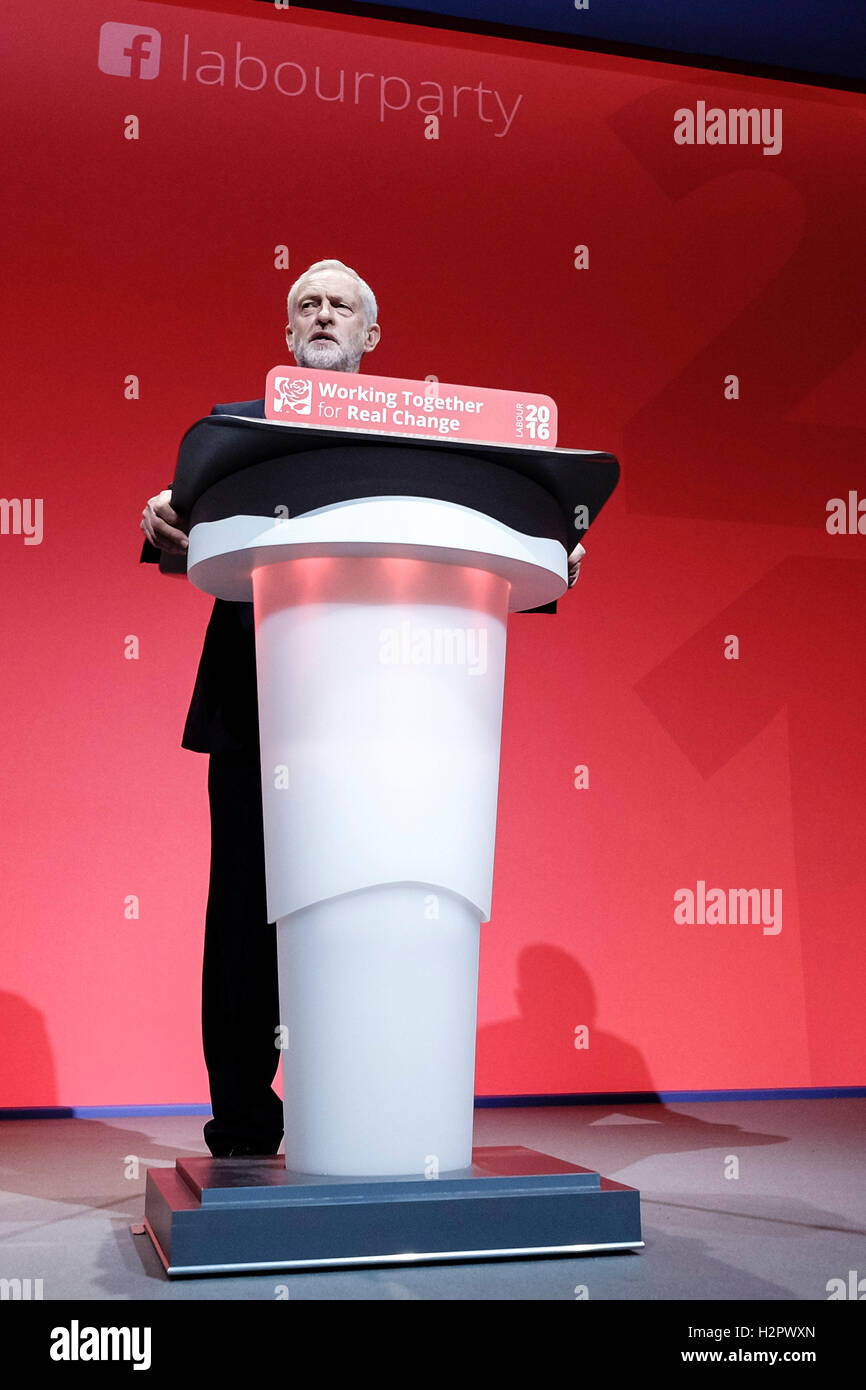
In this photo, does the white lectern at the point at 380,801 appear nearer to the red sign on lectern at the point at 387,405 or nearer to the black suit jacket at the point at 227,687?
the red sign on lectern at the point at 387,405

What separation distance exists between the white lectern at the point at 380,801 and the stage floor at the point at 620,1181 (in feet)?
0.20

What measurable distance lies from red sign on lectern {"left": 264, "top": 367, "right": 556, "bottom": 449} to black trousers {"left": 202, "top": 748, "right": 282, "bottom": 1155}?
1.88ft

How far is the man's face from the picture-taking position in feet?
6.17

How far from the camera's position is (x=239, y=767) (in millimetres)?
1698

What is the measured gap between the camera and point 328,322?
1890 millimetres

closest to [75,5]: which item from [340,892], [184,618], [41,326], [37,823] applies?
[41,326]

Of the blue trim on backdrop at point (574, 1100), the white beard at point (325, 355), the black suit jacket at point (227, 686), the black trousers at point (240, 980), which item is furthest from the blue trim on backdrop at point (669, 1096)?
the white beard at point (325, 355)

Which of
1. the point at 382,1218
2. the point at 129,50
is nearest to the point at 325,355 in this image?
the point at 382,1218

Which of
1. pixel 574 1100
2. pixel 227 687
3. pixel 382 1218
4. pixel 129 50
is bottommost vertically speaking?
pixel 574 1100

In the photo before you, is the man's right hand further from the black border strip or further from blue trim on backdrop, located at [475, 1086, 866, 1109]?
the black border strip

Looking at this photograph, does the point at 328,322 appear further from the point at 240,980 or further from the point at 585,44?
the point at 585,44

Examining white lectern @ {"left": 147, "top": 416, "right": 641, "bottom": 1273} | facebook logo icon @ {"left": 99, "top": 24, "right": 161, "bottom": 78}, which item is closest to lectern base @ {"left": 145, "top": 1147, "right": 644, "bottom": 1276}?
white lectern @ {"left": 147, "top": 416, "right": 641, "bottom": 1273}

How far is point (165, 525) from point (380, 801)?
0.46 meters

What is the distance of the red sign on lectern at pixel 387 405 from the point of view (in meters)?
1.27
